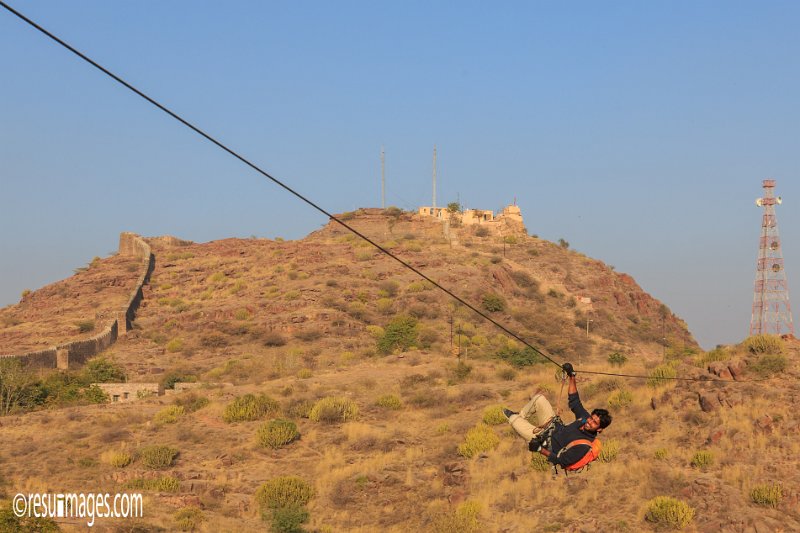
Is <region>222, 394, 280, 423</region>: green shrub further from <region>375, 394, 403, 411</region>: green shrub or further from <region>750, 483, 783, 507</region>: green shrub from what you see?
<region>750, 483, 783, 507</region>: green shrub

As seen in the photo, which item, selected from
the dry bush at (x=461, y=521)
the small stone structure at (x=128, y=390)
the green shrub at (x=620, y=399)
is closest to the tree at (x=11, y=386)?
the small stone structure at (x=128, y=390)

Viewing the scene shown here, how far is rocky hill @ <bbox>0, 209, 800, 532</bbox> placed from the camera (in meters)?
26.6

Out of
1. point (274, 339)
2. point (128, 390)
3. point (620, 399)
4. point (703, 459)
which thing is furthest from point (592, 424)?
point (274, 339)

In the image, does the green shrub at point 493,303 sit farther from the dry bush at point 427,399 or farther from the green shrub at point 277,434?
the green shrub at point 277,434

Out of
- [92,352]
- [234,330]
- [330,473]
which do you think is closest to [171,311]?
[234,330]

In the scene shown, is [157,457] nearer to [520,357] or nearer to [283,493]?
[283,493]

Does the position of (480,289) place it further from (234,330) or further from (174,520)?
(174,520)

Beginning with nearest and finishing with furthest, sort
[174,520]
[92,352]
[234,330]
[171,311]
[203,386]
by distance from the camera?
1. [174,520]
2. [203,386]
3. [92,352]
4. [234,330]
5. [171,311]

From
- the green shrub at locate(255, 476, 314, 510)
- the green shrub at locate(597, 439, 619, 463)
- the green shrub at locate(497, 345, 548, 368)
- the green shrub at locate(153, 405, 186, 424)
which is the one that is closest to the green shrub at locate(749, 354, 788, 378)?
the green shrub at locate(597, 439, 619, 463)

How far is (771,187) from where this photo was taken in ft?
153

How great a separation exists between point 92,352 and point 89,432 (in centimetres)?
2183

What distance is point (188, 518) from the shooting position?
2572cm

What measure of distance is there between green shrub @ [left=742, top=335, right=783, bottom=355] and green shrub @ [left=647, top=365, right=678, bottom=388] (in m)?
3.14

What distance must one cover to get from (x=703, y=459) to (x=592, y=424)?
18195mm
